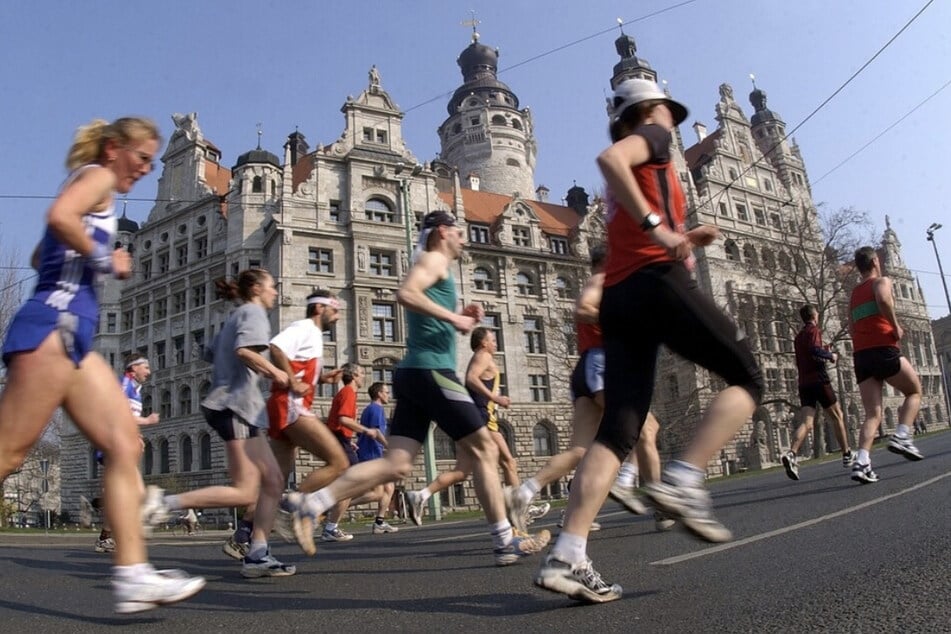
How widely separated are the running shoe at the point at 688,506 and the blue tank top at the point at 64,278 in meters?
2.30

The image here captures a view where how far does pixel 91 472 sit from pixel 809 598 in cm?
4397

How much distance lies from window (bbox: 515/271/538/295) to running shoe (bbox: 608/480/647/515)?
3611 cm

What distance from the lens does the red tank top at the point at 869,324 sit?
22.8ft

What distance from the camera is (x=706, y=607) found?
98.1 inches

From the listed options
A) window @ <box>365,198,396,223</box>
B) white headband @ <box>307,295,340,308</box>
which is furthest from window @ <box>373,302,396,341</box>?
white headband @ <box>307,295,340,308</box>

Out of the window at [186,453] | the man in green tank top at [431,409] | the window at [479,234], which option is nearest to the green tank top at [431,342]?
the man in green tank top at [431,409]

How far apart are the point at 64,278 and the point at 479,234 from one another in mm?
38998

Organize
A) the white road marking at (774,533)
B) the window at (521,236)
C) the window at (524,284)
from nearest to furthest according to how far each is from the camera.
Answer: the white road marking at (774,533), the window at (524,284), the window at (521,236)

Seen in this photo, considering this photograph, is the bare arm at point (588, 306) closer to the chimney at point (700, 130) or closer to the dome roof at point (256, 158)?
the dome roof at point (256, 158)

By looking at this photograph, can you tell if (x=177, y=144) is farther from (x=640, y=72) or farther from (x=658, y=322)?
(x=658, y=322)

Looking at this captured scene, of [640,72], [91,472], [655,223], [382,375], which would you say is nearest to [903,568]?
[655,223]

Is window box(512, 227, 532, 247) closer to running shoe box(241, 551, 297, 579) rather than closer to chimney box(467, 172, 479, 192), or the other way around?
chimney box(467, 172, 479, 192)

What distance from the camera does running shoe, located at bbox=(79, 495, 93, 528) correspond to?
115ft

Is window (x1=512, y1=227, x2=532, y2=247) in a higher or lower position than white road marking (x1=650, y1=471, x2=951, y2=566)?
higher
